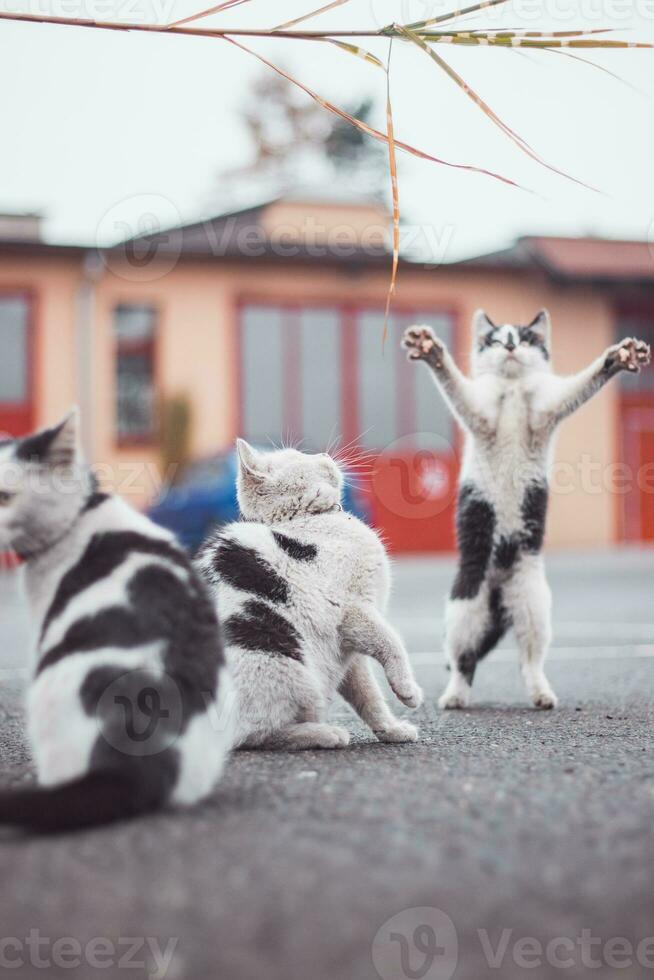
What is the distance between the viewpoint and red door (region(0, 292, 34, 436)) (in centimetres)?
1873

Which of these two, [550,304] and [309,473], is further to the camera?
[550,304]

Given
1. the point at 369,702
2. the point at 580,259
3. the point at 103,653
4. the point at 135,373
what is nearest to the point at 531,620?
the point at 369,702

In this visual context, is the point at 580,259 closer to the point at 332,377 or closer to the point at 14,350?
the point at 332,377

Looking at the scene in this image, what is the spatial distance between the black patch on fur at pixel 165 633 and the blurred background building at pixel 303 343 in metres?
15.0

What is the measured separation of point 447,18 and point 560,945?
7.23 ft

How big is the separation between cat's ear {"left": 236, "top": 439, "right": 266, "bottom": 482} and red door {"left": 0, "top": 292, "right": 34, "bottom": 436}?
15.6 m

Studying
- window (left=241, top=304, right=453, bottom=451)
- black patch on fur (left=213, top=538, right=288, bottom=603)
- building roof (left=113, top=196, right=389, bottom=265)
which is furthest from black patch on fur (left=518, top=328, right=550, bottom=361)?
window (left=241, top=304, right=453, bottom=451)

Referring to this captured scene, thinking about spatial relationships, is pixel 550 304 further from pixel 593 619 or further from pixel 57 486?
pixel 57 486

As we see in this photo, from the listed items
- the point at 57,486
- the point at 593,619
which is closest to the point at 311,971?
the point at 57,486

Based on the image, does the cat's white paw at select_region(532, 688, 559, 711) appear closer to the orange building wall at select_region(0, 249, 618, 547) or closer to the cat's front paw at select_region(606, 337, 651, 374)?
the cat's front paw at select_region(606, 337, 651, 374)

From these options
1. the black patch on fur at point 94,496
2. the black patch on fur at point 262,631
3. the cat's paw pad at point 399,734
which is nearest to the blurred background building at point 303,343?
the cat's paw pad at point 399,734

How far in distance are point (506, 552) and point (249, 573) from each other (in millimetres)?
1528

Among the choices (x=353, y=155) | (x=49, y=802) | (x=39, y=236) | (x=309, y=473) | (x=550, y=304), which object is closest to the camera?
(x=49, y=802)

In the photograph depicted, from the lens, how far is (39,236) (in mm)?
19484
